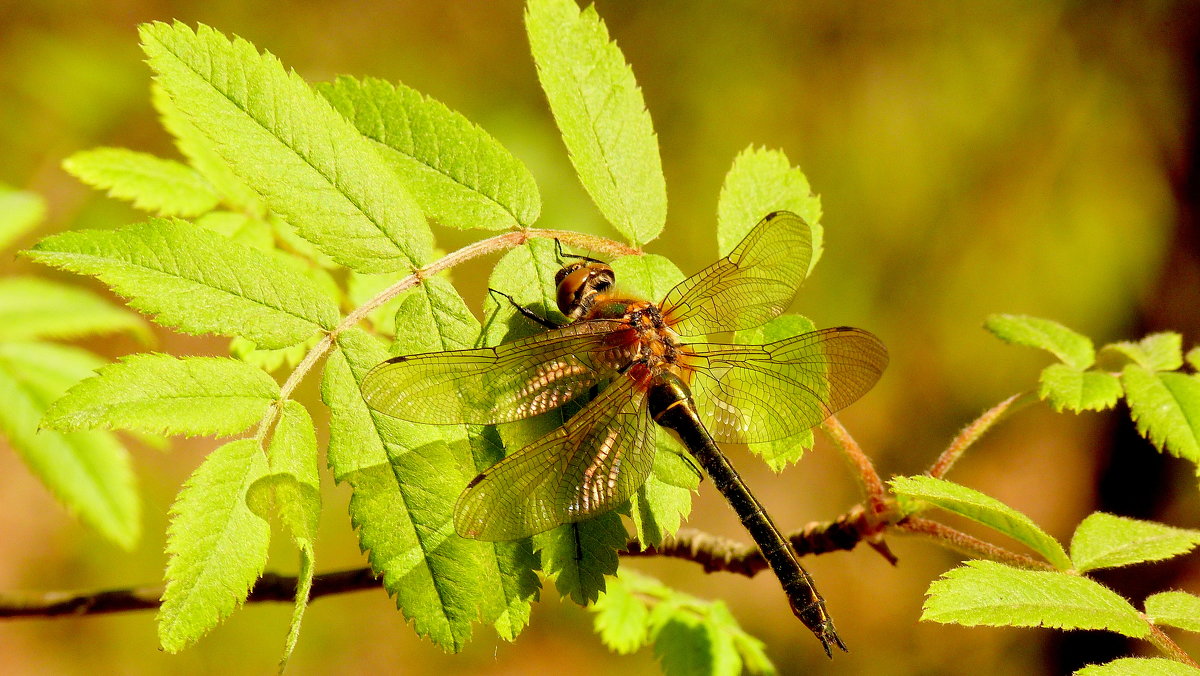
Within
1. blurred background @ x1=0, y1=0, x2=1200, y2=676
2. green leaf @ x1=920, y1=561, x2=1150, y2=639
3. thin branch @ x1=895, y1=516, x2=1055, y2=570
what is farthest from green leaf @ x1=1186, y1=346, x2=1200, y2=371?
blurred background @ x1=0, y1=0, x2=1200, y2=676

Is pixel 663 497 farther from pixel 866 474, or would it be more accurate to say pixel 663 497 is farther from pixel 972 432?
pixel 972 432

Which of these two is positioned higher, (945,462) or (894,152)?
(894,152)

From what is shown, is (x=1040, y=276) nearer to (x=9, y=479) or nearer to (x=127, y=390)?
(x=127, y=390)

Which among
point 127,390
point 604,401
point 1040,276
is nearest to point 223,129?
point 127,390

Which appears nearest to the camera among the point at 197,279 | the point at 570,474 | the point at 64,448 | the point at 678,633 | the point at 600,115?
the point at 197,279

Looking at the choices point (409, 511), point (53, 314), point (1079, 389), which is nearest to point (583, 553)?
point (409, 511)

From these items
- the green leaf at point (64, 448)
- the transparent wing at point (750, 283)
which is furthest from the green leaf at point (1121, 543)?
the green leaf at point (64, 448)

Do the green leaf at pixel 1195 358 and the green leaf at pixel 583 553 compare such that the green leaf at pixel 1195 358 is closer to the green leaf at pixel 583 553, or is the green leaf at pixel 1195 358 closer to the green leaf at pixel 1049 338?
the green leaf at pixel 1049 338
